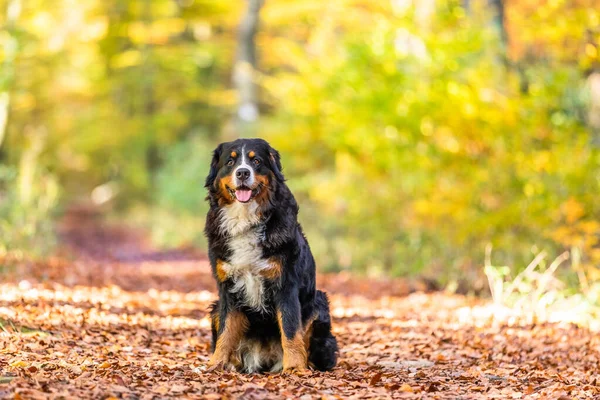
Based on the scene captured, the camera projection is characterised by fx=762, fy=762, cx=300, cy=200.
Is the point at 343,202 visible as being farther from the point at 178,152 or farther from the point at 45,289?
the point at 178,152

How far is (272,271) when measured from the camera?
526cm

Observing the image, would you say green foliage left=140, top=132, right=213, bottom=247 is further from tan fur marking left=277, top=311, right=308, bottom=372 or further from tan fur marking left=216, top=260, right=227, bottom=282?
tan fur marking left=277, top=311, right=308, bottom=372

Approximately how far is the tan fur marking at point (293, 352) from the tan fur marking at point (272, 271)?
0.25 m

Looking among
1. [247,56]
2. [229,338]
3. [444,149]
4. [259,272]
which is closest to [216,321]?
[229,338]

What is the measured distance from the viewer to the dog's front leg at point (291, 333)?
518 cm

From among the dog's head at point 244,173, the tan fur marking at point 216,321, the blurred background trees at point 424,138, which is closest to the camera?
the dog's head at point 244,173

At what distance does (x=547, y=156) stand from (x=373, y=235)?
3.80 meters

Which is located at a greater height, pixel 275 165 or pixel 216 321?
pixel 275 165

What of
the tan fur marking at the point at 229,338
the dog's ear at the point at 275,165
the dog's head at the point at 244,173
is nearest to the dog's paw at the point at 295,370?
the tan fur marking at the point at 229,338

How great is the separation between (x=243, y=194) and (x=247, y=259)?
0.45 metres

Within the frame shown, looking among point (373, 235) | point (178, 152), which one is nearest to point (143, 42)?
point (178, 152)

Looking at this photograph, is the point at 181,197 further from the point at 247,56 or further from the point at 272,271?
the point at 272,271

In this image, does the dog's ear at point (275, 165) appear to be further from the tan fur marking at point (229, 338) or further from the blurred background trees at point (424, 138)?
the blurred background trees at point (424, 138)

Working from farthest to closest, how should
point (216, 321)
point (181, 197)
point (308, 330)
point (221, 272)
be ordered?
point (181, 197), point (216, 321), point (308, 330), point (221, 272)
